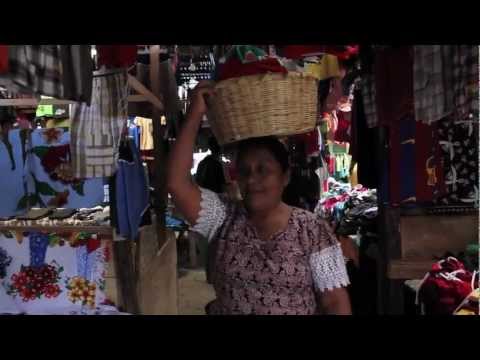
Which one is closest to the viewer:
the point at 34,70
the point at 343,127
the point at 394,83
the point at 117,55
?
the point at 34,70

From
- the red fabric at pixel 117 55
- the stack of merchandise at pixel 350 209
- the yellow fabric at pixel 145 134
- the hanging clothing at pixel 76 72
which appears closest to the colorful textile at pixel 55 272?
the red fabric at pixel 117 55

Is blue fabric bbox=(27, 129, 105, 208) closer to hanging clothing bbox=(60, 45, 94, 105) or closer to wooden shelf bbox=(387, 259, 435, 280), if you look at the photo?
hanging clothing bbox=(60, 45, 94, 105)

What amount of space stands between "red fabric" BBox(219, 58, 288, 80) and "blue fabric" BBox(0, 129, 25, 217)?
2781 millimetres

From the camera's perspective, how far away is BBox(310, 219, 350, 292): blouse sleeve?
5.65 ft

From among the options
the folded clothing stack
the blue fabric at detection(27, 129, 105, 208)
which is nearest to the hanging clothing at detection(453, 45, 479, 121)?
the folded clothing stack

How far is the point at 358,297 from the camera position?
172 inches

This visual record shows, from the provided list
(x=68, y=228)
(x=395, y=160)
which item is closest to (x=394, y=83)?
(x=395, y=160)

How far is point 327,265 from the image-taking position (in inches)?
67.9

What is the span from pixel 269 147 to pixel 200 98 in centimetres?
33

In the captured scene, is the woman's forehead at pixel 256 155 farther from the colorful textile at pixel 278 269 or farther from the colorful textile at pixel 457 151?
the colorful textile at pixel 457 151

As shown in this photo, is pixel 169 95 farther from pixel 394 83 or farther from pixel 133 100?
pixel 394 83

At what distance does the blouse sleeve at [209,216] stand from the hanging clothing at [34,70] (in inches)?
27.6
